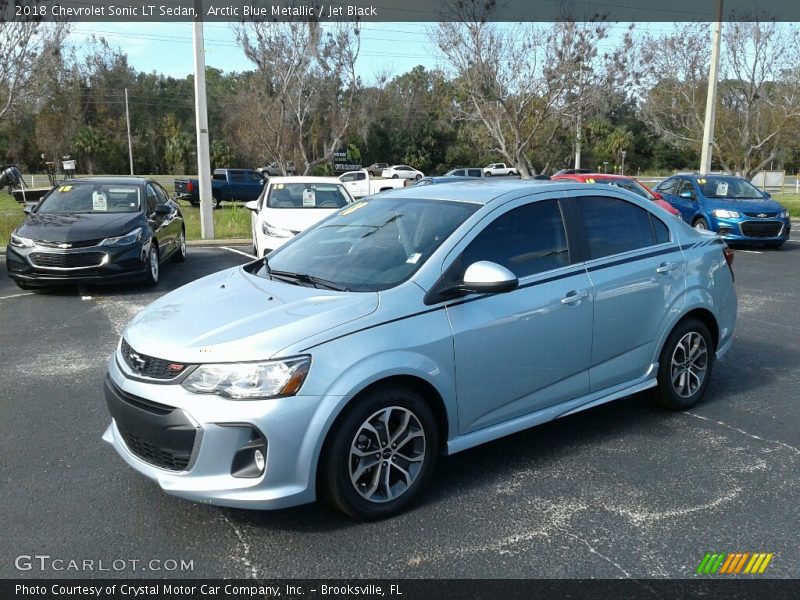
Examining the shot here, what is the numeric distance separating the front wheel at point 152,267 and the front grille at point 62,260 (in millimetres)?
841

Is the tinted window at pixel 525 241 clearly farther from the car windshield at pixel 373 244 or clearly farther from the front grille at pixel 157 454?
the front grille at pixel 157 454

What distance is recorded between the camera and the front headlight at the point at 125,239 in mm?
9508

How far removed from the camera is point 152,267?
10.2m

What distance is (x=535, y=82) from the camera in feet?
86.4

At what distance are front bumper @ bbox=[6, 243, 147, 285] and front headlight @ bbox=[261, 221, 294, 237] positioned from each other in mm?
2245

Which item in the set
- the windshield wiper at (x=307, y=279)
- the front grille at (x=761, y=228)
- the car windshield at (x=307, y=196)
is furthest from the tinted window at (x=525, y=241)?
the front grille at (x=761, y=228)

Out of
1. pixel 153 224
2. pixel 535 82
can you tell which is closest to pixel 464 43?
pixel 535 82

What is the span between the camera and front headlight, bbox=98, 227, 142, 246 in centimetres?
951

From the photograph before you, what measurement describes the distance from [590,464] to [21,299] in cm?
822

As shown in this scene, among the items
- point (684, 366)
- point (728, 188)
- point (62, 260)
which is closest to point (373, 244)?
point (684, 366)

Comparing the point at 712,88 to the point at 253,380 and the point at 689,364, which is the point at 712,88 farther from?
the point at 253,380

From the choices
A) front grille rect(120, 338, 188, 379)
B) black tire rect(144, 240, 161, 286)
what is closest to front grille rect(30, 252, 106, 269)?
black tire rect(144, 240, 161, 286)

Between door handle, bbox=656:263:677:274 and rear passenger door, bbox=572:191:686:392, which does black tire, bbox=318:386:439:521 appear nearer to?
rear passenger door, bbox=572:191:686:392

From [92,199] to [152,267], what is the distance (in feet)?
5.10
